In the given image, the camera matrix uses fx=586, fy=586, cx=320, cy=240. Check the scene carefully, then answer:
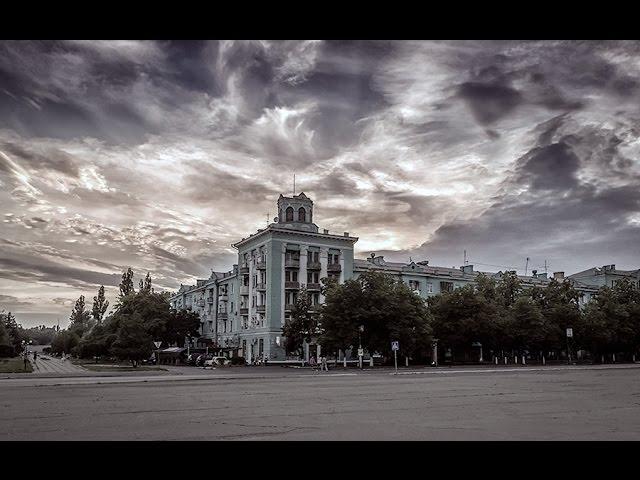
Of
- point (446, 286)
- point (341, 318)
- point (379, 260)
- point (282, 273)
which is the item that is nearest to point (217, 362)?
point (282, 273)

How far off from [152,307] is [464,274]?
5052 centimetres

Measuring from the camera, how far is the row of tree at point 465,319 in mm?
61094

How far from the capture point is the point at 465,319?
2751 inches

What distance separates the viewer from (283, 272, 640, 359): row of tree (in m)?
61.1

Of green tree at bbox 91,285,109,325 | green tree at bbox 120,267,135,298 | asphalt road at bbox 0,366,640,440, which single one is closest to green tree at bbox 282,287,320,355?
asphalt road at bbox 0,366,640,440

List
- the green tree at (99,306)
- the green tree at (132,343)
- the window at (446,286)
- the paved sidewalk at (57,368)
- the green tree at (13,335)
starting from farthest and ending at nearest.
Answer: the green tree at (99,306)
the green tree at (13,335)
the window at (446,286)
the green tree at (132,343)
the paved sidewalk at (57,368)

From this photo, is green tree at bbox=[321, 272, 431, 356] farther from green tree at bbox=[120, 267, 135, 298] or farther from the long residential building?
green tree at bbox=[120, 267, 135, 298]

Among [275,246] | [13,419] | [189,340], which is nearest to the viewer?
[13,419]

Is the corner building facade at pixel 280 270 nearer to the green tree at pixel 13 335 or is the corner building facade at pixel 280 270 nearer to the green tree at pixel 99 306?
the green tree at pixel 13 335

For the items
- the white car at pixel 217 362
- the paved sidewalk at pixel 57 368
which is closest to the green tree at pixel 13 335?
the paved sidewalk at pixel 57 368

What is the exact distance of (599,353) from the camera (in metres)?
86.9

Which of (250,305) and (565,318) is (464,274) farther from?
(250,305)

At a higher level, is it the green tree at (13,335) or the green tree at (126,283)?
the green tree at (126,283)
